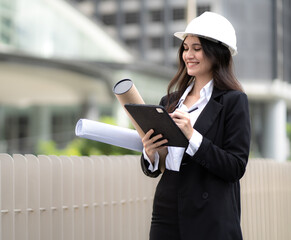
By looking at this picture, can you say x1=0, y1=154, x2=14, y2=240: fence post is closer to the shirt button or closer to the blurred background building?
the shirt button

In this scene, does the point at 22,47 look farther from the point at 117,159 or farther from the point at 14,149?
the point at 117,159

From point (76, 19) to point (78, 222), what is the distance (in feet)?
75.3

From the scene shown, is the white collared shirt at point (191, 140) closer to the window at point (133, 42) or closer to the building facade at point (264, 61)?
the building facade at point (264, 61)

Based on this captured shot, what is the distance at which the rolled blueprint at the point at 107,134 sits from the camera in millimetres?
2479

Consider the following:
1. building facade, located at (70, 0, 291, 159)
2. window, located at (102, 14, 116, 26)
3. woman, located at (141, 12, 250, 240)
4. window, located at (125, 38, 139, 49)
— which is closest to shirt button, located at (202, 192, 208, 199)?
woman, located at (141, 12, 250, 240)

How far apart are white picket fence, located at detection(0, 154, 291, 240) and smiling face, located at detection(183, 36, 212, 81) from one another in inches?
40.9

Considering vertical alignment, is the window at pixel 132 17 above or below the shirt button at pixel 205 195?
above

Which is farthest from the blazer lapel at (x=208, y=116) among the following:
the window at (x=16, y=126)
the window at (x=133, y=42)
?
the window at (x=133, y=42)

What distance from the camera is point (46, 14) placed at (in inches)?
972

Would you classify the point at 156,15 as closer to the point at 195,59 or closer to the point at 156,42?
the point at 156,42

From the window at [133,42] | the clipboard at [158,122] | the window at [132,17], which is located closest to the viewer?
the clipboard at [158,122]

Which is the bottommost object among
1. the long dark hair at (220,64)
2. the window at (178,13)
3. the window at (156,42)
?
the long dark hair at (220,64)

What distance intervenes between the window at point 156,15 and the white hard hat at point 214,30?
5828 centimetres

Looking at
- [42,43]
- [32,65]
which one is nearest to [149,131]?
[32,65]
